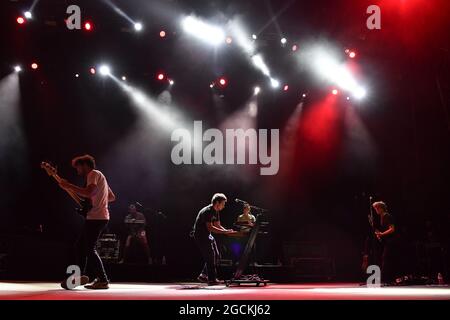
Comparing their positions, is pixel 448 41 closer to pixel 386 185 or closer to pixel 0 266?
pixel 386 185

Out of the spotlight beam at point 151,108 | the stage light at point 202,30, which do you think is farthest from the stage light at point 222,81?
the spotlight beam at point 151,108

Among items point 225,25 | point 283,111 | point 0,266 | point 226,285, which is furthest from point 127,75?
point 226,285

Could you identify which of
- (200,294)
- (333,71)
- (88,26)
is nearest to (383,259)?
(200,294)

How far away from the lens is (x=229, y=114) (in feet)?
49.0

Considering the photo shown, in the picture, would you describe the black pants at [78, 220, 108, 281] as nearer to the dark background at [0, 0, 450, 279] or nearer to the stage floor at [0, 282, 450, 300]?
the stage floor at [0, 282, 450, 300]

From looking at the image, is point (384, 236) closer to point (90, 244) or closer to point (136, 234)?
point (90, 244)

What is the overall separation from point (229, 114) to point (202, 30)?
3.00 metres

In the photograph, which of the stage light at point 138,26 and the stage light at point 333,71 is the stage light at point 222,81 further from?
the stage light at point 138,26

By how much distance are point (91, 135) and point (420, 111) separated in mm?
8827

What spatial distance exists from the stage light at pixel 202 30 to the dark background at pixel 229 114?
1.07 feet

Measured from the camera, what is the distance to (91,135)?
48.1 ft
